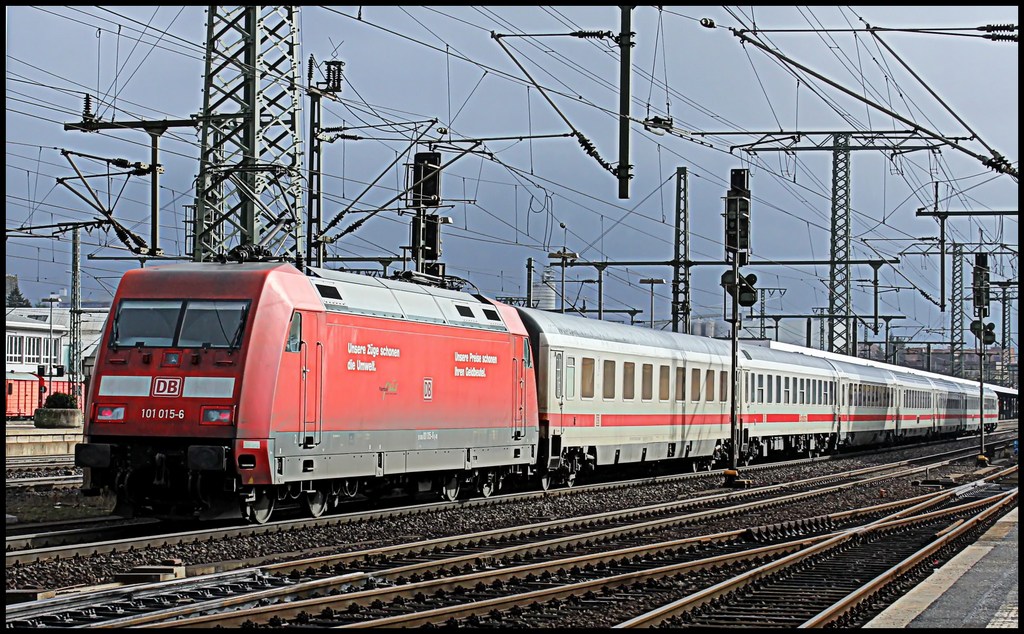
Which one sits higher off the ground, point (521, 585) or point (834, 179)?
point (834, 179)

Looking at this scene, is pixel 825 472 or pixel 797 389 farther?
pixel 797 389

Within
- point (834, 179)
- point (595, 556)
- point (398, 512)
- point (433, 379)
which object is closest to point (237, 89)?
point (433, 379)

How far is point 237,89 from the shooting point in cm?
2427

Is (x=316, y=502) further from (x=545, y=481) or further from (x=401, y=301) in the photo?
(x=545, y=481)

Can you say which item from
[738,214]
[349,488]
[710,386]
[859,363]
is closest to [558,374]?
[738,214]

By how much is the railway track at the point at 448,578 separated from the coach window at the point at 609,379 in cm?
700

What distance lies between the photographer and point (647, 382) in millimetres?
28938

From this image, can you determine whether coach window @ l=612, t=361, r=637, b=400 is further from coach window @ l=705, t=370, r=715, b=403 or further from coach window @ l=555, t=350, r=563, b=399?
coach window @ l=705, t=370, r=715, b=403

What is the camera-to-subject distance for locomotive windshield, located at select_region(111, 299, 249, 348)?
53.9ft

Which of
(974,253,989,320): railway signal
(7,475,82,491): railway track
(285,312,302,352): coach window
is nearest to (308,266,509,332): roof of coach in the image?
(285,312,302,352): coach window

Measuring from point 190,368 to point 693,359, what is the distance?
17.7m

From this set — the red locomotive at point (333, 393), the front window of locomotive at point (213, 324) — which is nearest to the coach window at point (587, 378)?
the red locomotive at point (333, 393)

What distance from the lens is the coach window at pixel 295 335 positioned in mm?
16734

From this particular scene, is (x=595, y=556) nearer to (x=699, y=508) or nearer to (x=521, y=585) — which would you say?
(x=521, y=585)
